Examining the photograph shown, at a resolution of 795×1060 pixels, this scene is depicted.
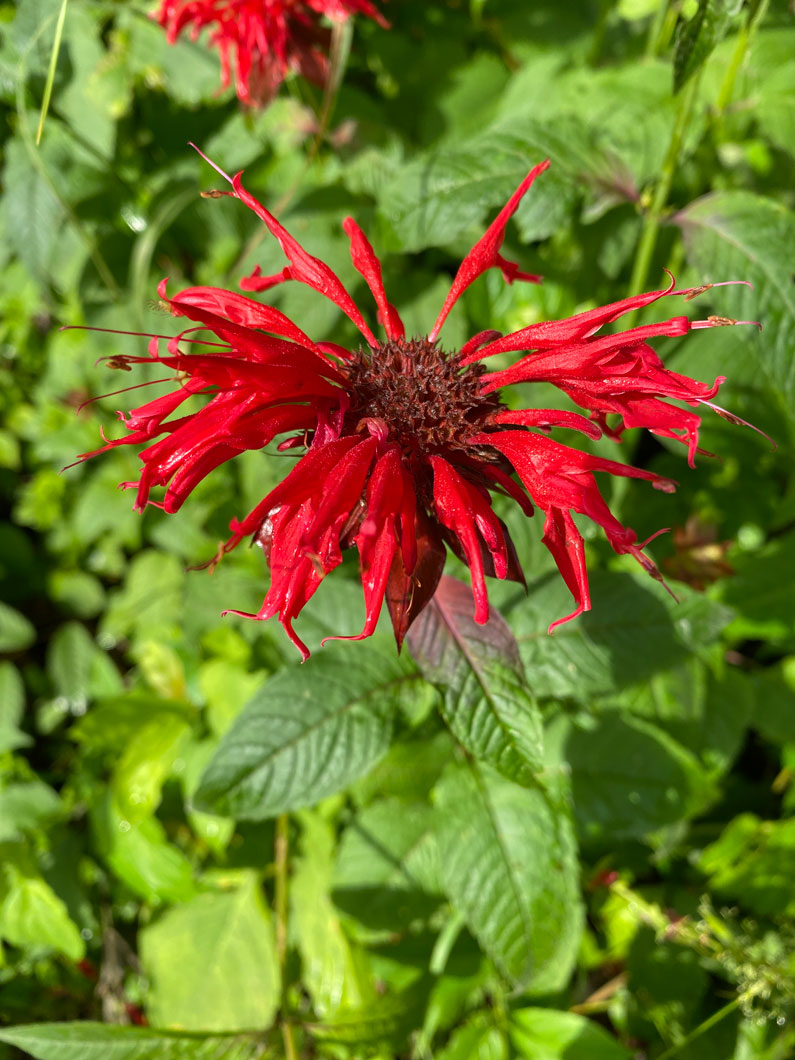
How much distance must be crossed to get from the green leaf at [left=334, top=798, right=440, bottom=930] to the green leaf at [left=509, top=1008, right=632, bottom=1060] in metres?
0.28

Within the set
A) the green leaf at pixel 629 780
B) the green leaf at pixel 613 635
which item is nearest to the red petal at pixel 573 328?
the green leaf at pixel 613 635

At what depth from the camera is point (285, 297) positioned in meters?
1.56

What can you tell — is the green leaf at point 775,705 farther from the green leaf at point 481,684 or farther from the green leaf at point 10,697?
the green leaf at point 10,697

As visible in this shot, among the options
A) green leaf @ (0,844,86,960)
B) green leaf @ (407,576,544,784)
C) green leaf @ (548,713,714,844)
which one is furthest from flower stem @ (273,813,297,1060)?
green leaf @ (407,576,544,784)

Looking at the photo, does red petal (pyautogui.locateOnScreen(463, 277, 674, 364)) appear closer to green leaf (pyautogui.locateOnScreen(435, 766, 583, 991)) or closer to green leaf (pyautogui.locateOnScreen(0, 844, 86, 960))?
green leaf (pyautogui.locateOnScreen(435, 766, 583, 991))

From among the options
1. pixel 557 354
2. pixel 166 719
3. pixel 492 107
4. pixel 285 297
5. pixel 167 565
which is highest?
pixel 492 107

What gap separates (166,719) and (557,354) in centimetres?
127

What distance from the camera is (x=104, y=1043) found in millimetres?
1064

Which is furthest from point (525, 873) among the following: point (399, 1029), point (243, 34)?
point (243, 34)

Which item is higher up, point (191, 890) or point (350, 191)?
point (350, 191)

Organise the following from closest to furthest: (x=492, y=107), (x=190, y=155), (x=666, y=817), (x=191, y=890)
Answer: (x=666, y=817)
(x=191, y=890)
(x=492, y=107)
(x=190, y=155)

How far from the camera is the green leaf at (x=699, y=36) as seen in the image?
838mm

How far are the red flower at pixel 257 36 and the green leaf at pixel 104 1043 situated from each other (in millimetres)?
1662

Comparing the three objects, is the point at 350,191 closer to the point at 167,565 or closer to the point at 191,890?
the point at 167,565
